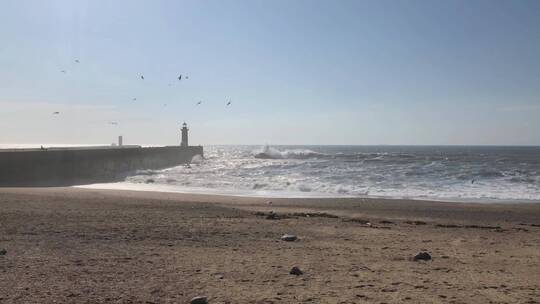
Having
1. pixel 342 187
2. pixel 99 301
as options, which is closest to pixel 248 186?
pixel 342 187

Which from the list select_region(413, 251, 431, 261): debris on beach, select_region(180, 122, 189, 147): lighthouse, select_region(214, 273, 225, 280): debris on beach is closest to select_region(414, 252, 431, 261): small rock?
select_region(413, 251, 431, 261): debris on beach

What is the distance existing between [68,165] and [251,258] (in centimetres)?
2731

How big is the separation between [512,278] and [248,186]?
19.5 m

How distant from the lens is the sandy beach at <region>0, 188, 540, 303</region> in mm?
5324

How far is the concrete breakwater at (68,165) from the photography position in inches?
1014

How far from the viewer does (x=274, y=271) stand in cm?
634

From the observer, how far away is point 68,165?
103 feet

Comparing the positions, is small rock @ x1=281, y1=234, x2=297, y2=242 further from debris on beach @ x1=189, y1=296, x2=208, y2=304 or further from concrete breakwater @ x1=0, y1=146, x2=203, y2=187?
concrete breakwater @ x1=0, y1=146, x2=203, y2=187

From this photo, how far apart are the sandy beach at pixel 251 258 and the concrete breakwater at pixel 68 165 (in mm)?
14721

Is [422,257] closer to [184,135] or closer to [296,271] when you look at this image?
[296,271]

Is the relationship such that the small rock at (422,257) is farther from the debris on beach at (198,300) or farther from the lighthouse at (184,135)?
the lighthouse at (184,135)

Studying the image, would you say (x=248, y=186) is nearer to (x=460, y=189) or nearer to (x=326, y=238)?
(x=460, y=189)

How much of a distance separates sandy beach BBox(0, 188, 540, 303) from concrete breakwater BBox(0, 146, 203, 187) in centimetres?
1472

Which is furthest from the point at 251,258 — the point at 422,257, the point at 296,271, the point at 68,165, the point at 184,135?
the point at 184,135
